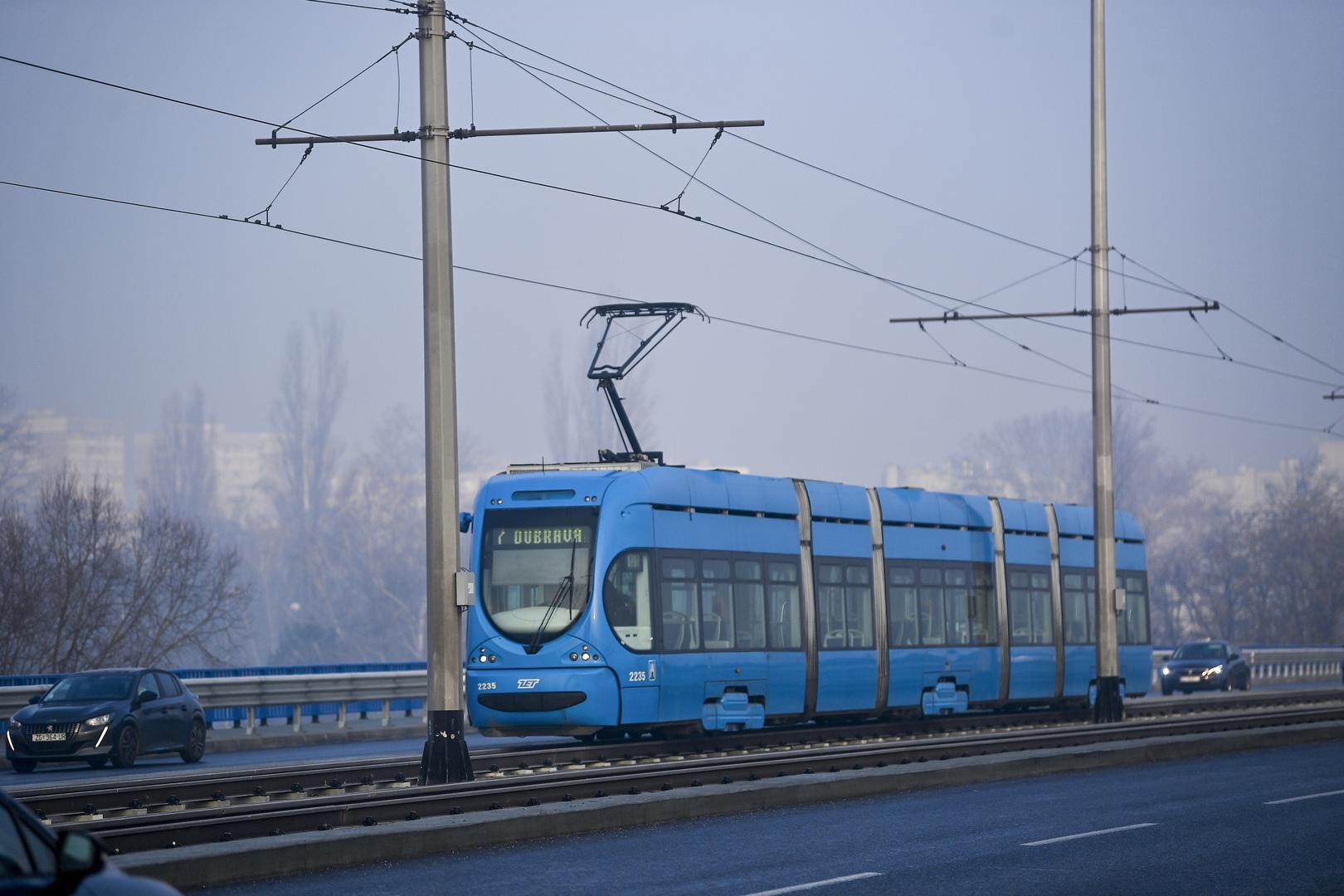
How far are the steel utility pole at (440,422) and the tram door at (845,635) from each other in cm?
875

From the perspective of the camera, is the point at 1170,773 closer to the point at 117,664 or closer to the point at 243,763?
the point at 243,763

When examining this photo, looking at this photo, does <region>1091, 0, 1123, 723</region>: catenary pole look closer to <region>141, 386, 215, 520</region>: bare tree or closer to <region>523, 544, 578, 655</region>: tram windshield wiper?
<region>523, 544, 578, 655</region>: tram windshield wiper

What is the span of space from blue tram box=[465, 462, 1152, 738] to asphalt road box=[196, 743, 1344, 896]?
18.4 ft

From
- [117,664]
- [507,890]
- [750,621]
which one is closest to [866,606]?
[750,621]

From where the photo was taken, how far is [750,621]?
938 inches

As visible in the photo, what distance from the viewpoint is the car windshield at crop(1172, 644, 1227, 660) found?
158 feet

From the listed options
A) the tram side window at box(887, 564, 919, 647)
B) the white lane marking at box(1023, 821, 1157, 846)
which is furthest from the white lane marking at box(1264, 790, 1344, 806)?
the tram side window at box(887, 564, 919, 647)

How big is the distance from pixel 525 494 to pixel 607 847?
9.83 m

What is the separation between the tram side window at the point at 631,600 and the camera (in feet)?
71.2

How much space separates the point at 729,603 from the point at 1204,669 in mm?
28111

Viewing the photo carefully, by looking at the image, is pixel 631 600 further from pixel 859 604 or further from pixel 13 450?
pixel 13 450

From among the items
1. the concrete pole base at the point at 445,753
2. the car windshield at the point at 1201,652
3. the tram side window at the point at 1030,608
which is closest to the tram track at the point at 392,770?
the concrete pole base at the point at 445,753

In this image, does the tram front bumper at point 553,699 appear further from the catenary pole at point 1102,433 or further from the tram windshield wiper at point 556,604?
the catenary pole at point 1102,433

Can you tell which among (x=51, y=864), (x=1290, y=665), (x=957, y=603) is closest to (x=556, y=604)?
(x=957, y=603)
